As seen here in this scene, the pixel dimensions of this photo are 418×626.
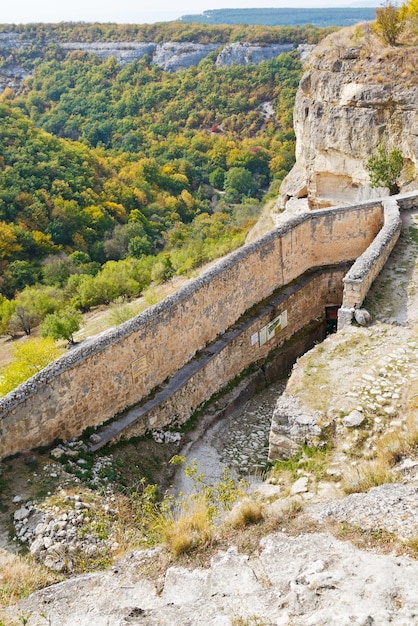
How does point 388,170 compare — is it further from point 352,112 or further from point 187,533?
point 187,533

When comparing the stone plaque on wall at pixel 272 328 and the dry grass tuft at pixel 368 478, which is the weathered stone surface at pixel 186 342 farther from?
the dry grass tuft at pixel 368 478

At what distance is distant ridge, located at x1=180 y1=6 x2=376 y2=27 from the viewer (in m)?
161

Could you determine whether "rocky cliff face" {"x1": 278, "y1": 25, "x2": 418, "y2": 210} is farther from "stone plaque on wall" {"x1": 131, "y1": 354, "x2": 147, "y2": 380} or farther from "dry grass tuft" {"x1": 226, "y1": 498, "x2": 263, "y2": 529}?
"dry grass tuft" {"x1": 226, "y1": 498, "x2": 263, "y2": 529}

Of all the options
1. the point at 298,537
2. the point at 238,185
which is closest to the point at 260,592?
the point at 298,537

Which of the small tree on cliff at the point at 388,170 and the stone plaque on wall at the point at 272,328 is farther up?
the small tree on cliff at the point at 388,170

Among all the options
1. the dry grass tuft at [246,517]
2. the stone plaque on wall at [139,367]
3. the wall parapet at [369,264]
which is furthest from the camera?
the wall parapet at [369,264]

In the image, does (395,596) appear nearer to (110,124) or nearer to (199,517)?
(199,517)

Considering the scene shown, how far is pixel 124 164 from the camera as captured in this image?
57031 millimetres

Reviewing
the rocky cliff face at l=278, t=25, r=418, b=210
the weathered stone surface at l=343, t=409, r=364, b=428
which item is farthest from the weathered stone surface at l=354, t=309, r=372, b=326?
the rocky cliff face at l=278, t=25, r=418, b=210

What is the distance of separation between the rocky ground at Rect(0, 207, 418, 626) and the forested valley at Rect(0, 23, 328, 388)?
15.4 m

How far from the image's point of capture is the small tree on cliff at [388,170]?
1939 centimetres

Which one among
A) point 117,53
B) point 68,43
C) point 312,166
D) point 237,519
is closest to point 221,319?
point 237,519

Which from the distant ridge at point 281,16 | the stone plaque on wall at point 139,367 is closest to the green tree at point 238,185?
the stone plaque on wall at point 139,367

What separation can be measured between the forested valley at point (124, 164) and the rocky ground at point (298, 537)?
15.4 meters
